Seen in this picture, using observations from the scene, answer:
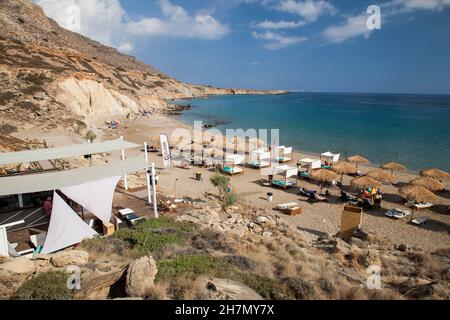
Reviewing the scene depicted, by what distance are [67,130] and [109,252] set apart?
23334 mm

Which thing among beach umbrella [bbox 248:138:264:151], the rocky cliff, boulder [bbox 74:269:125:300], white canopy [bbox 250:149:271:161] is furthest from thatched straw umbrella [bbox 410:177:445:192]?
the rocky cliff

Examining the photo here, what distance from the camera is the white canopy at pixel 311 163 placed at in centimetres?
2061

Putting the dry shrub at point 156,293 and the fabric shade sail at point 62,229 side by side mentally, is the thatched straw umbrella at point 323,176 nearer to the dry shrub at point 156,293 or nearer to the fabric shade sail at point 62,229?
the fabric shade sail at point 62,229

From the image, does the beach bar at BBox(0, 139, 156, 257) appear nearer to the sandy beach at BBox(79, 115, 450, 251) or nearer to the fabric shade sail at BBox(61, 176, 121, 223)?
the fabric shade sail at BBox(61, 176, 121, 223)

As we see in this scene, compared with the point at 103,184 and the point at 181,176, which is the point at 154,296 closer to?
the point at 103,184

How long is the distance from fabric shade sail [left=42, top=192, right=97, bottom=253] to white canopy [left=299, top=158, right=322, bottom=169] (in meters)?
16.6

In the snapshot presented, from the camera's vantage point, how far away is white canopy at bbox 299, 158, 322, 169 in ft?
67.6

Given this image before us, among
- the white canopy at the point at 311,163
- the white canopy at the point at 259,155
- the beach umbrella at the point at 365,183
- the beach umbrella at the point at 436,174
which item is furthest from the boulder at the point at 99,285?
the beach umbrella at the point at 436,174

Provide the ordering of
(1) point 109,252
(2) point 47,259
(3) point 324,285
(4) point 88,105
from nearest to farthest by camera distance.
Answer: (3) point 324,285
(2) point 47,259
(1) point 109,252
(4) point 88,105

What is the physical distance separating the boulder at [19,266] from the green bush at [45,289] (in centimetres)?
47

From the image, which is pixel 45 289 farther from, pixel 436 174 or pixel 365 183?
pixel 436 174

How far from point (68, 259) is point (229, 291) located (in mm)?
3645

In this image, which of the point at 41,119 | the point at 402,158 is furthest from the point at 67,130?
the point at 402,158

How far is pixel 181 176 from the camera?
18.6m
